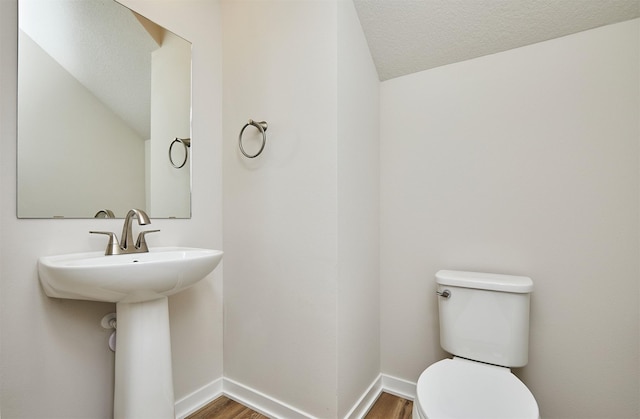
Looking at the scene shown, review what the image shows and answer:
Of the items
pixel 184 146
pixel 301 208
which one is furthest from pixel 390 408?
pixel 184 146

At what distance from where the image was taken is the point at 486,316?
1254mm

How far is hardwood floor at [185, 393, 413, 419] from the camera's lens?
1.42 meters

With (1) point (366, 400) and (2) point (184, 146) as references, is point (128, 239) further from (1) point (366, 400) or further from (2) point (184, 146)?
(1) point (366, 400)

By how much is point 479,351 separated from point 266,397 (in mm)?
991

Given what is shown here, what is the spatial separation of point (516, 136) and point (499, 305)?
0.74m

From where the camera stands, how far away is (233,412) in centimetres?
146

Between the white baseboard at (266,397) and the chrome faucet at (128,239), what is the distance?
0.78 meters

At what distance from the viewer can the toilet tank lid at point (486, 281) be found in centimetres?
120

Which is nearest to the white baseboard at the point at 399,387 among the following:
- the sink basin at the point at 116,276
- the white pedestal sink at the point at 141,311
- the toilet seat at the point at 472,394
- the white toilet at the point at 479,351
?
the white toilet at the point at 479,351

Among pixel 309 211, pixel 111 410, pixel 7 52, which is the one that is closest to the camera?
pixel 7 52

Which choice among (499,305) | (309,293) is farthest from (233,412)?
(499,305)

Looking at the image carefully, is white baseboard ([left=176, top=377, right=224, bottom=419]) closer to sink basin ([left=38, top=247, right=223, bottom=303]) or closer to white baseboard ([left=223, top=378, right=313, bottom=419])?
white baseboard ([left=223, top=378, right=313, bottom=419])

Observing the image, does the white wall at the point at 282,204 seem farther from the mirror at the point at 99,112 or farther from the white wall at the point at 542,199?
the white wall at the point at 542,199

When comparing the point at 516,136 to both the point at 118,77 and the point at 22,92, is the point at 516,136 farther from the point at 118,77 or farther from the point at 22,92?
the point at 22,92
